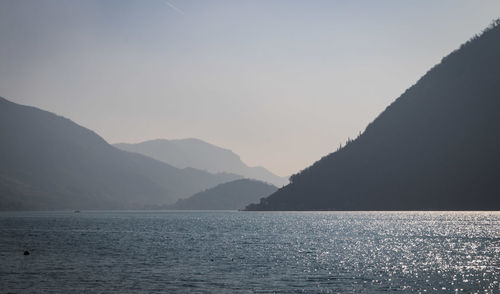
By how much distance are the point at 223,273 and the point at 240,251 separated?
1473 inches

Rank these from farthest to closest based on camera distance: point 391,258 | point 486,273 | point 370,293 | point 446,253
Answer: point 446,253
point 391,258
point 486,273
point 370,293

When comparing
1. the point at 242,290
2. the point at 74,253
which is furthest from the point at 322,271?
the point at 74,253

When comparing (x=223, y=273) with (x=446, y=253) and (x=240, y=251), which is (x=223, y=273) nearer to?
(x=240, y=251)

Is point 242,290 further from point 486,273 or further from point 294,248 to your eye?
point 294,248

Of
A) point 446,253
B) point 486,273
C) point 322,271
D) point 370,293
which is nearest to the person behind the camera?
point 370,293

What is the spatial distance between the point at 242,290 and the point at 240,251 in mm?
52990

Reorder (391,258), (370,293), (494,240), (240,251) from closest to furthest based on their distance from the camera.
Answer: (370,293) < (391,258) < (240,251) < (494,240)

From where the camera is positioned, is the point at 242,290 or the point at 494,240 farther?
the point at 494,240

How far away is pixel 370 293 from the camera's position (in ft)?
201

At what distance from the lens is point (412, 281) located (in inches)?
2766

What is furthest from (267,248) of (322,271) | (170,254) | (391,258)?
(322,271)

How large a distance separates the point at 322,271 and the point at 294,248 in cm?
4203

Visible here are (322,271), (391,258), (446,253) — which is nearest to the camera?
(322,271)

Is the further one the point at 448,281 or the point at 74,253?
the point at 74,253
